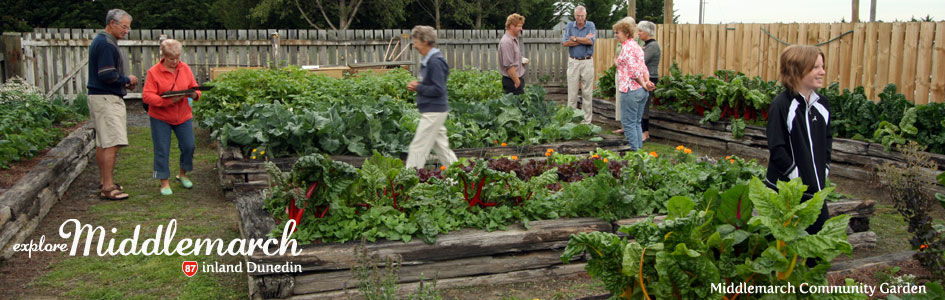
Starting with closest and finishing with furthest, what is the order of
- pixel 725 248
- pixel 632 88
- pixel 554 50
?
pixel 725 248 → pixel 632 88 → pixel 554 50

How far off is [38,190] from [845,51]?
29.5ft

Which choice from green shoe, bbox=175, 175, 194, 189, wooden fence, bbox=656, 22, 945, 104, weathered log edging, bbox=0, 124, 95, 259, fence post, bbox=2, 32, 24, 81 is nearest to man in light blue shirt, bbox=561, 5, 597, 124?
wooden fence, bbox=656, 22, 945, 104

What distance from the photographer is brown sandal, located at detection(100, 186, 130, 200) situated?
6.70 m

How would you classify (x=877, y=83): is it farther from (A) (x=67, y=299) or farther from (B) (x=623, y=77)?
(A) (x=67, y=299)

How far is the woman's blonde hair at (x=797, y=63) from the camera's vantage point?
3.67 meters

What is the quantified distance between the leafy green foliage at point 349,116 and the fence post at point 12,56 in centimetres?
616

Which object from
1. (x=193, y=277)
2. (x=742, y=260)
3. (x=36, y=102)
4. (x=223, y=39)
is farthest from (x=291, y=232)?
(x=223, y=39)

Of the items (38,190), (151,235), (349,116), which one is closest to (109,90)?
(38,190)

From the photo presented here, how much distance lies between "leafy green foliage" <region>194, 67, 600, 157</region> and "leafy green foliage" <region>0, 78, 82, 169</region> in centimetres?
166

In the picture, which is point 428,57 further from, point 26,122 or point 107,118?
point 26,122

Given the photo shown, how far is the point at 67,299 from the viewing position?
425cm

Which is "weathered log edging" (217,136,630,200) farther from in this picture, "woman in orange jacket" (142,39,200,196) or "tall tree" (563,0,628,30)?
"tall tree" (563,0,628,30)

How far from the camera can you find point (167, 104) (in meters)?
6.71

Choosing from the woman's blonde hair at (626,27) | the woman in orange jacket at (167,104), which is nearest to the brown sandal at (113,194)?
the woman in orange jacket at (167,104)
